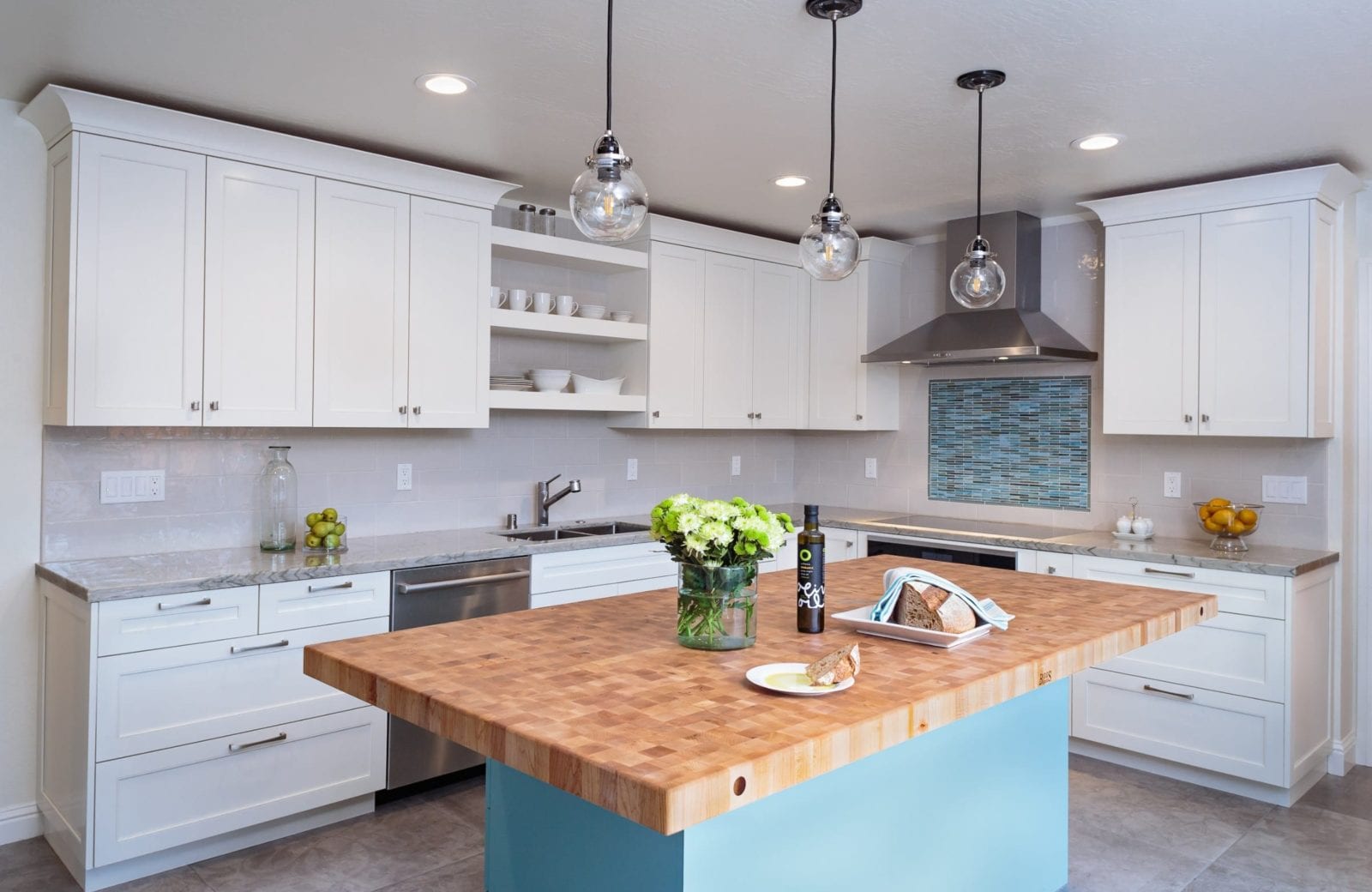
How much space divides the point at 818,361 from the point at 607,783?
4.18 meters

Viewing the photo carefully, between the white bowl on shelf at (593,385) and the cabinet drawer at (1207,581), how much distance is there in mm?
2162

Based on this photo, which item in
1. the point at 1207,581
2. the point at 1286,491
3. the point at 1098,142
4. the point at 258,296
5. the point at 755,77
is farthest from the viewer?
the point at 1286,491

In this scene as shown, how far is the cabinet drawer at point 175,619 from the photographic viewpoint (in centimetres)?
280

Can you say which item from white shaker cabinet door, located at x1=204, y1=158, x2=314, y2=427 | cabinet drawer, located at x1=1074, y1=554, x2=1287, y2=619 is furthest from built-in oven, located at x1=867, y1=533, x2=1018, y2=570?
white shaker cabinet door, located at x1=204, y1=158, x2=314, y2=427

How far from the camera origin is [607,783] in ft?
4.33

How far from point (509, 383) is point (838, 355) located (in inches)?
75.6

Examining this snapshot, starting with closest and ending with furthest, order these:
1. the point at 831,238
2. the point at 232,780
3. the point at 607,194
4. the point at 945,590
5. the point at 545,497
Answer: the point at 607,194 → the point at 945,590 → the point at 831,238 → the point at 232,780 → the point at 545,497

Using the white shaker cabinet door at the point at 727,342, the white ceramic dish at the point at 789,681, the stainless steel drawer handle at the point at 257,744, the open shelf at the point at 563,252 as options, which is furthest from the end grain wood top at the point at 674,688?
the white shaker cabinet door at the point at 727,342

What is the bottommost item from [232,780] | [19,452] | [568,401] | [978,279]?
[232,780]

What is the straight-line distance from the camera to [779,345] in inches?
205

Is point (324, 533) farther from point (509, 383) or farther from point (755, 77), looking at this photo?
point (755, 77)

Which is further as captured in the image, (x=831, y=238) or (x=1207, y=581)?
(x=1207, y=581)

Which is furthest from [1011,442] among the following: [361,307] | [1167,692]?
[361,307]

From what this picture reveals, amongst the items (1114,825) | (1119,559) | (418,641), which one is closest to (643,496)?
(1119,559)
